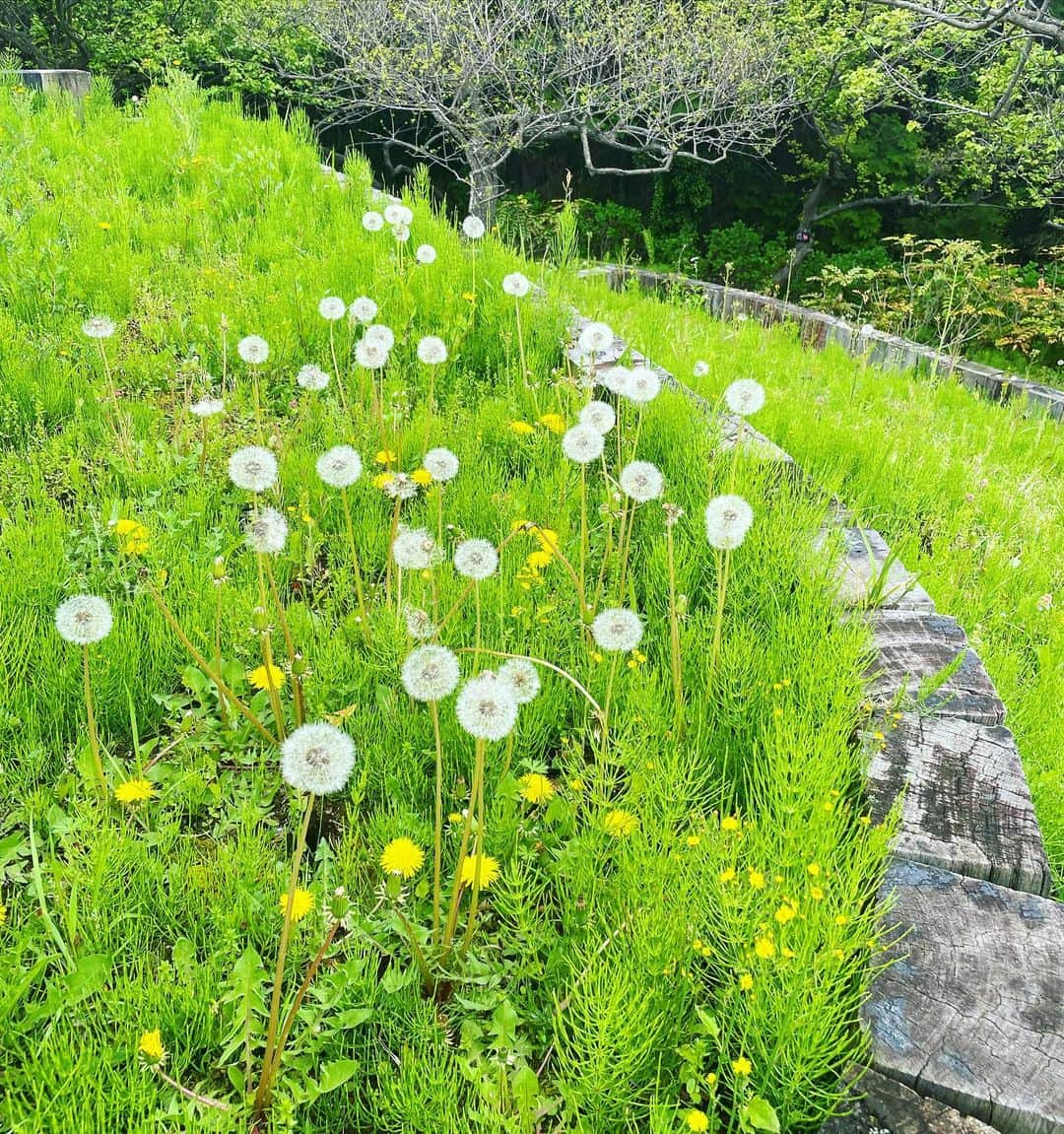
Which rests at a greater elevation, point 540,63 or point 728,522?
point 540,63

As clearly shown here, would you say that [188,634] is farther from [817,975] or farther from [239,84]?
[239,84]

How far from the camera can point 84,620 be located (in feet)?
4.42

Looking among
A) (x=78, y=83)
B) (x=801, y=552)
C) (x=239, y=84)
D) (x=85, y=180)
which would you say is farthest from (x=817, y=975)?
(x=239, y=84)

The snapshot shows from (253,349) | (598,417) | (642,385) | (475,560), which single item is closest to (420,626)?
(475,560)

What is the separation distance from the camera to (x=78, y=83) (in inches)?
294

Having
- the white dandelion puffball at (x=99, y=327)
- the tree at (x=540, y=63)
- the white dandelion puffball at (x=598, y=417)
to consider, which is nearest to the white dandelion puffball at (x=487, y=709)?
the white dandelion puffball at (x=598, y=417)

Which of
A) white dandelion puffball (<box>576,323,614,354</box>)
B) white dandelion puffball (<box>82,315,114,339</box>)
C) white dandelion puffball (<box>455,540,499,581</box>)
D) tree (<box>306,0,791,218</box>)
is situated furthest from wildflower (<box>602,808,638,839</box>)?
tree (<box>306,0,791,218</box>)

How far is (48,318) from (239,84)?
11821 mm

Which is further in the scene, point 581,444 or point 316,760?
point 581,444

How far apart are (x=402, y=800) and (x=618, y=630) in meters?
0.54

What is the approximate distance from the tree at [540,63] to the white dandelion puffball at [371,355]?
8.90 metres

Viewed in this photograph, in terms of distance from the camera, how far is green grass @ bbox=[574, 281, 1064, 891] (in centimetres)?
Answer: 233

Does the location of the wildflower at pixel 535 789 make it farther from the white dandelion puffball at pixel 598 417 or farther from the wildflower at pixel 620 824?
the white dandelion puffball at pixel 598 417

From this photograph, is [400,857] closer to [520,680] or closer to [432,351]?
[520,680]
